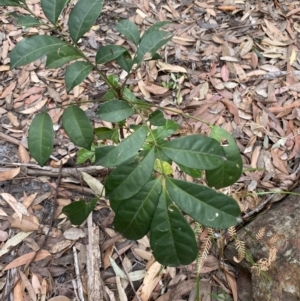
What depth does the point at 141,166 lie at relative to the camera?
828mm

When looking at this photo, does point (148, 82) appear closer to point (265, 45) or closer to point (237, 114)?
point (237, 114)

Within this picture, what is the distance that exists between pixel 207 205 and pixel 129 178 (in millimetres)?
164

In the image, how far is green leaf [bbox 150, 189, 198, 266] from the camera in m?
0.80

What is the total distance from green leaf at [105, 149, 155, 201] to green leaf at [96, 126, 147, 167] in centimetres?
3

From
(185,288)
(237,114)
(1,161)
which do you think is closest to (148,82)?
(237,114)

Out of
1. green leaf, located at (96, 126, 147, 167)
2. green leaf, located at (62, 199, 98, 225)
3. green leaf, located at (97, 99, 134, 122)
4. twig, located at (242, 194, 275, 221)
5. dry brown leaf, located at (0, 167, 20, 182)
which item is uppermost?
green leaf, located at (97, 99, 134, 122)

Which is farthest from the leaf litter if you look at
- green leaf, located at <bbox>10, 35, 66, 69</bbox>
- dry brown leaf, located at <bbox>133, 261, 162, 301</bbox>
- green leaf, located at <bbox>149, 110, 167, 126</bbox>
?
green leaf, located at <bbox>10, 35, 66, 69</bbox>

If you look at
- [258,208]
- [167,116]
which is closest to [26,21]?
[167,116]

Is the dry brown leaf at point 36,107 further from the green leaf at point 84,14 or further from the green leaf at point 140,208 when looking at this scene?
the green leaf at point 140,208

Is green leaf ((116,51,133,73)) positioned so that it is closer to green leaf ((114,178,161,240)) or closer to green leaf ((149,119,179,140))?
green leaf ((149,119,179,140))

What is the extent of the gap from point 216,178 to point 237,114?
781mm

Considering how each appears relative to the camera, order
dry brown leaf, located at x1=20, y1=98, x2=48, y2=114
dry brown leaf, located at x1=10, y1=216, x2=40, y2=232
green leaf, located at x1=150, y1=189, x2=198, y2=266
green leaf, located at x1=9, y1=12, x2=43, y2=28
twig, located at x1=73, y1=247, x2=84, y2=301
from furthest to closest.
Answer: dry brown leaf, located at x1=20, y1=98, x2=48, y2=114 < dry brown leaf, located at x1=10, y1=216, x2=40, y2=232 < twig, located at x1=73, y1=247, x2=84, y2=301 < green leaf, located at x1=9, y1=12, x2=43, y2=28 < green leaf, located at x1=150, y1=189, x2=198, y2=266

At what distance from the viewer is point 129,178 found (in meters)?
0.82

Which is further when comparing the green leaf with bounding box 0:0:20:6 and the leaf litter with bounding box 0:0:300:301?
the leaf litter with bounding box 0:0:300:301
